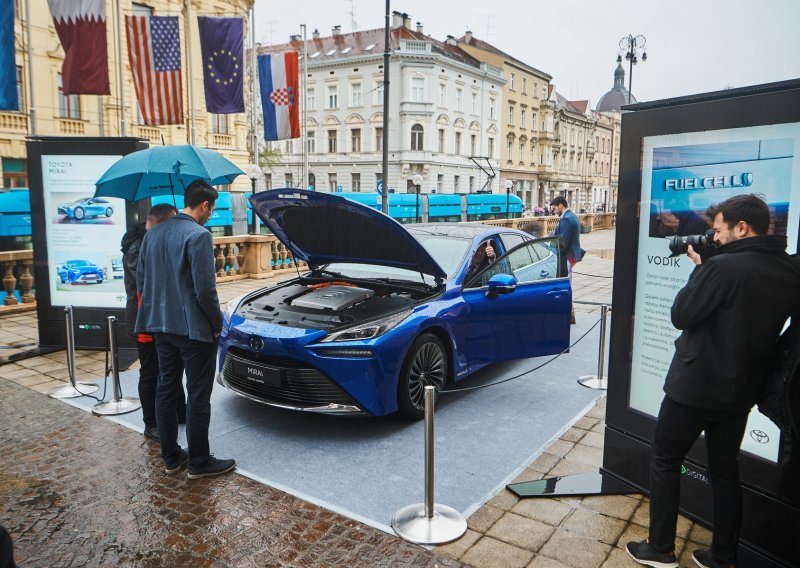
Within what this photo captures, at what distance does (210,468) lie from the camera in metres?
4.41

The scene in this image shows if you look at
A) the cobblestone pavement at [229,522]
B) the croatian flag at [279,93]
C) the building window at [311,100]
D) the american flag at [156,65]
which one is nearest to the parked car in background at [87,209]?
the cobblestone pavement at [229,522]

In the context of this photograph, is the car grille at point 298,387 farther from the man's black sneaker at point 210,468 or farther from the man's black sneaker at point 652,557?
the man's black sneaker at point 652,557

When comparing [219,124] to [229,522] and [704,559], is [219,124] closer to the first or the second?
[229,522]

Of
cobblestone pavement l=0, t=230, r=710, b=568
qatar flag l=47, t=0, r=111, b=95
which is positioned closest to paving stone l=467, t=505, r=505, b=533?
cobblestone pavement l=0, t=230, r=710, b=568

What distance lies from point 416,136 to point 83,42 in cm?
4661

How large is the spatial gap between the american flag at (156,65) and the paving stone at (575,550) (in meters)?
12.3

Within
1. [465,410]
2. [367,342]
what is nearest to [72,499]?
[367,342]

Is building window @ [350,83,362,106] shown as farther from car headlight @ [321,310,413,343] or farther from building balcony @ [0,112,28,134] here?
car headlight @ [321,310,413,343]

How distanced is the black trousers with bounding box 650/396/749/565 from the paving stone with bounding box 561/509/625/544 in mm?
446

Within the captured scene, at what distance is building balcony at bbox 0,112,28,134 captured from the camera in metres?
25.6

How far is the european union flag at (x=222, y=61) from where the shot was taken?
1436 cm

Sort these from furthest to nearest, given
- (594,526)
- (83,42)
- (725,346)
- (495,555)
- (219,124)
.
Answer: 1. (219,124)
2. (83,42)
3. (594,526)
4. (495,555)
5. (725,346)

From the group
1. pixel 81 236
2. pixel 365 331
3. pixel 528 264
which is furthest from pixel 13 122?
pixel 365 331

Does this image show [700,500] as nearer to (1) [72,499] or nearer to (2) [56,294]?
(1) [72,499]
